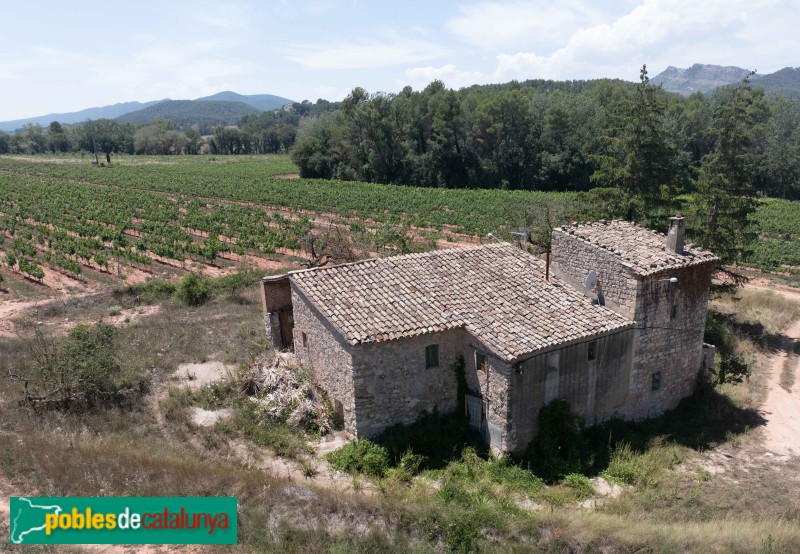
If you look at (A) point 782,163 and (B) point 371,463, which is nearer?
(B) point 371,463

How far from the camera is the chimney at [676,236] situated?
1615cm

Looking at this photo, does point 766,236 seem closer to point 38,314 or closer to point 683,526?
point 683,526

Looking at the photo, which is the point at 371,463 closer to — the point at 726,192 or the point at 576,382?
the point at 576,382

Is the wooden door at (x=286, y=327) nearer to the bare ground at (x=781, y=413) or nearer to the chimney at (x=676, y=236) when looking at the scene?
the chimney at (x=676, y=236)

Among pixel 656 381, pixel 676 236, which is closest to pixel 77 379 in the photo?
pixel 656 381

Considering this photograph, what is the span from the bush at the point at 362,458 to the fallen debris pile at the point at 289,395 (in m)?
1.50

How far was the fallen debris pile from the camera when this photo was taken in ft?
50.0

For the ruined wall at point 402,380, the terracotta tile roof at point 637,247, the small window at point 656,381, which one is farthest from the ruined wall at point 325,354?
the small window at point 656,381

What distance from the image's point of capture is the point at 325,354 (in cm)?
1538

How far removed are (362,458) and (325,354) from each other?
3.23 metres

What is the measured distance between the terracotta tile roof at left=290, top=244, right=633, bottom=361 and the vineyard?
15707mm

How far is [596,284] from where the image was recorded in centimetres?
1623

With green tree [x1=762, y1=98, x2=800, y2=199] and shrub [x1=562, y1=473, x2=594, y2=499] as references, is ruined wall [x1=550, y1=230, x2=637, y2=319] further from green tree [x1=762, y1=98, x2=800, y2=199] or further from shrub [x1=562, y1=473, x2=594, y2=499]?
green tree [x1=762, y1=98, x2=800, y2=199]

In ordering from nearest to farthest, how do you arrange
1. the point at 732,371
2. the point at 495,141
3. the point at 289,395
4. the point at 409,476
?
the point at 409,476 → the point at 289,395 → the point at 732,371 → the point at 495,141
